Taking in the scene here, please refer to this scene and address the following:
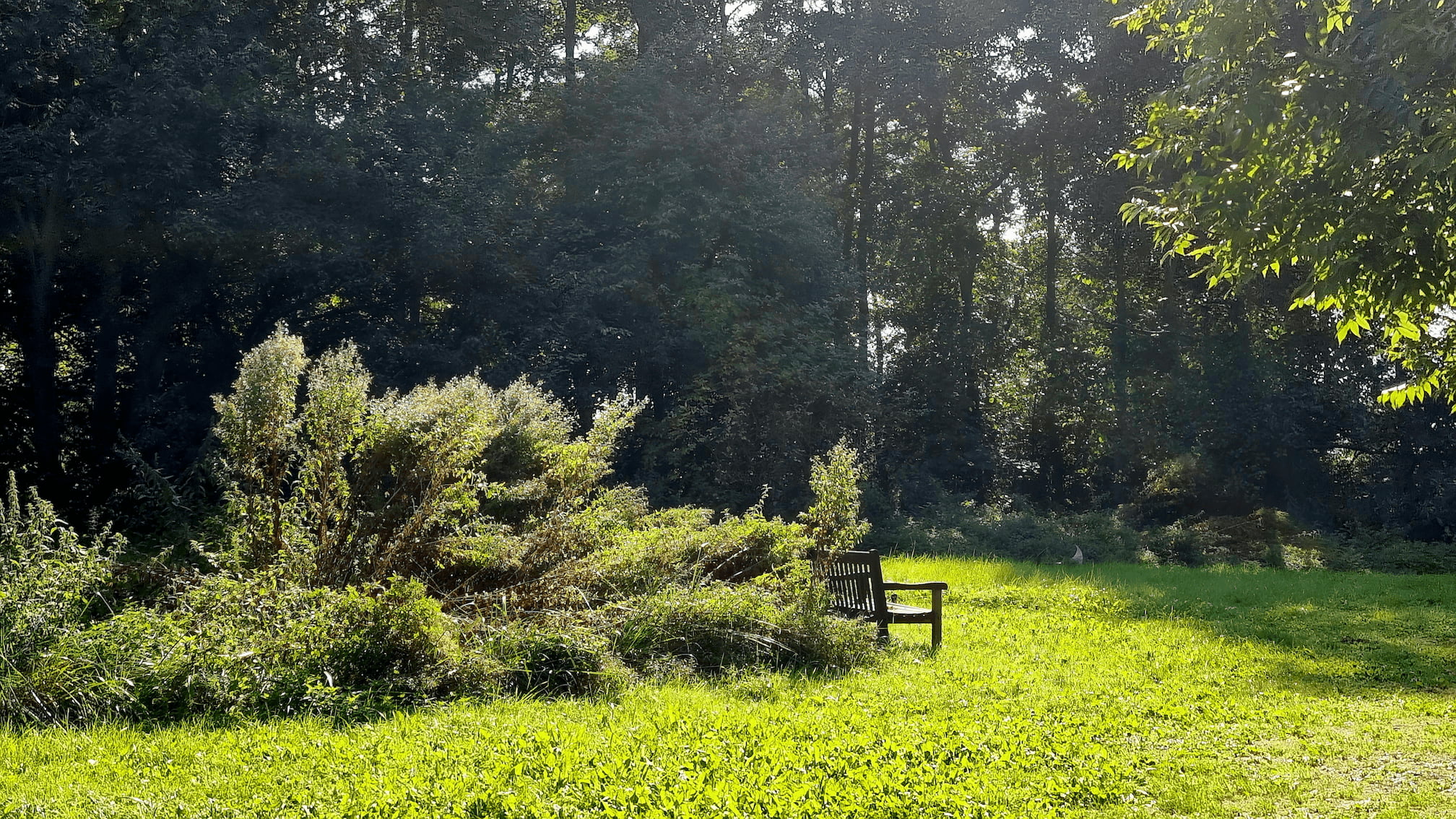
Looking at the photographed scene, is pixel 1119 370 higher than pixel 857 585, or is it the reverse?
pixel 1119 370

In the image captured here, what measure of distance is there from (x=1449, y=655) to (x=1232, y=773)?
254 inches

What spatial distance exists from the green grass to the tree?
2671 mm

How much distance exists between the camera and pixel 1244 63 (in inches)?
307

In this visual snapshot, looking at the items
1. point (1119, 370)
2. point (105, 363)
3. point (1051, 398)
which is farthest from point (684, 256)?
point (1119, 370)

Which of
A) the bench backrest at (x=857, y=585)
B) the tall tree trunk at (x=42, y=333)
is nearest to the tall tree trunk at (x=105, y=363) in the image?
the tall tree trunk at (x=42, y=333)

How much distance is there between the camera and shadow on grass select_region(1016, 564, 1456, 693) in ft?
33.5

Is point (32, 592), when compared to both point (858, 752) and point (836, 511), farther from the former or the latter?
point (836, 511)

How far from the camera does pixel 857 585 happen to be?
10758 millimetres

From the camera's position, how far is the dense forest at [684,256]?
22422 millimetres

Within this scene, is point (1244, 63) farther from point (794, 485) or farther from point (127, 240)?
point (127, 240)

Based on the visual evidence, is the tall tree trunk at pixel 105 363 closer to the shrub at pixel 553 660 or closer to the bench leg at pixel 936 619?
the shrub at pixel 553 660

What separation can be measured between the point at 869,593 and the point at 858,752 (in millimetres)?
4417

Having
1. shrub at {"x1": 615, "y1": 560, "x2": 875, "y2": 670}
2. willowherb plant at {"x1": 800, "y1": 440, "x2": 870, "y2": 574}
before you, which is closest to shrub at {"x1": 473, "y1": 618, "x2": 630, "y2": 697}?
shrub at {"x1": 615, "y1": 560, "x2": 875, "y2": 670}

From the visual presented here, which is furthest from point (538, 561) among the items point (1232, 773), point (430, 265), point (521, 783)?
point (430, 265)
